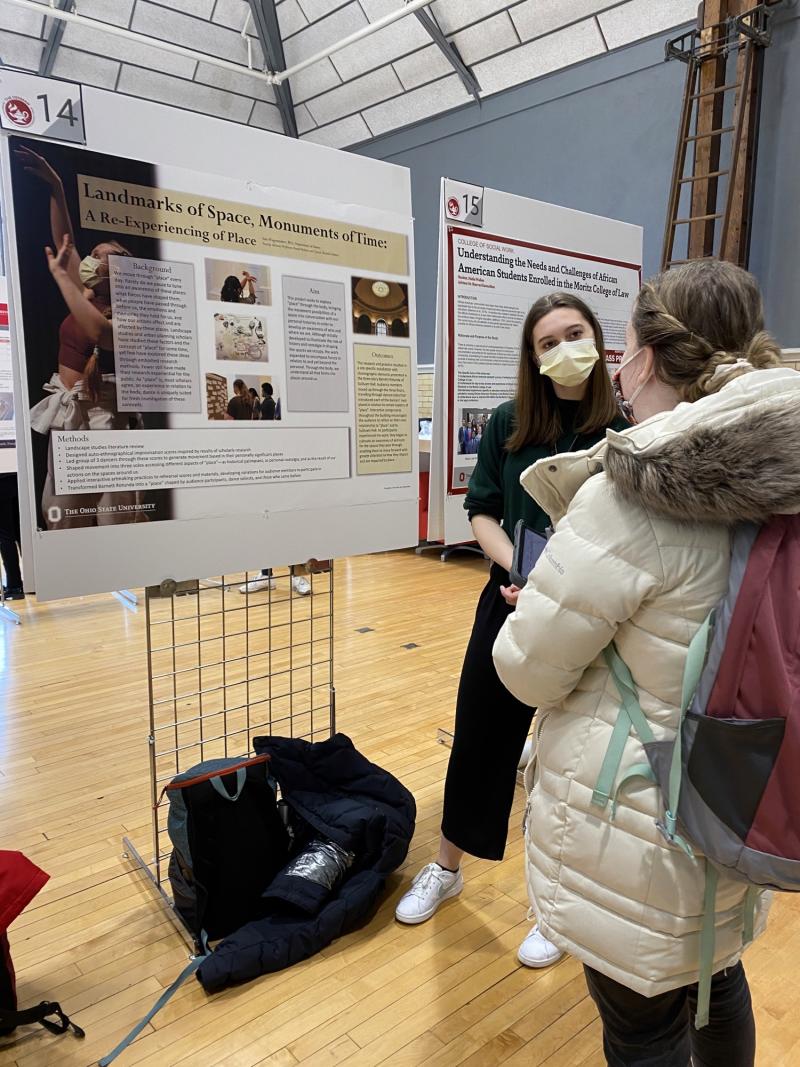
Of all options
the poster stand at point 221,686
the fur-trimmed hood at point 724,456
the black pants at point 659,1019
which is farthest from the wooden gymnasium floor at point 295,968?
the fur-trimmed hood at point 724,456

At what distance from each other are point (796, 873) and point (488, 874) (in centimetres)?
150

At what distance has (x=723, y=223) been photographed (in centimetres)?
488

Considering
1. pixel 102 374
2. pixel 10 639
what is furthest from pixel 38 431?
pixel 10 639

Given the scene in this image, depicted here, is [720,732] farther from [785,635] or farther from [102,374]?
[102,374]

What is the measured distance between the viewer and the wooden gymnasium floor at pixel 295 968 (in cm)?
154

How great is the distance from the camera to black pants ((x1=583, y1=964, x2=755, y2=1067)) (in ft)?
3.25

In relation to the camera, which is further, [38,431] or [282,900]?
[282,900]

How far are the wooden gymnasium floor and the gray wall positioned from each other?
4.12m

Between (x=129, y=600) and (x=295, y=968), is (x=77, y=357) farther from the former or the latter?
(x=129, y=600)

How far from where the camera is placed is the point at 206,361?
1674 mm

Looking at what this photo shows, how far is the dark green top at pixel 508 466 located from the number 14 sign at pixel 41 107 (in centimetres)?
108

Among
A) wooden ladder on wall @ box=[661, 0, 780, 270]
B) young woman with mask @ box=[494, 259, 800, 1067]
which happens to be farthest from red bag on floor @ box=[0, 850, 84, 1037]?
wooden ladder on wall @ box=[661, 0, 780, 270]

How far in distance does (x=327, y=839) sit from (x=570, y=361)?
139 cm

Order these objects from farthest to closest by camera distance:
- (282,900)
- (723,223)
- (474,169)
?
(474,169) → (723,223) → (282,900)
